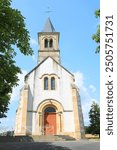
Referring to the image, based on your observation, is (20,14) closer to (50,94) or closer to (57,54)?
(50,94)

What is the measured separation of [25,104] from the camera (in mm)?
35250

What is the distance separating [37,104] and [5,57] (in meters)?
24.2

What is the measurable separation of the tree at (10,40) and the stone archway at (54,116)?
75.5 feet

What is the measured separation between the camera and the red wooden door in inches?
1413

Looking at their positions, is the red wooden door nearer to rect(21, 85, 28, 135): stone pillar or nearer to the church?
the church

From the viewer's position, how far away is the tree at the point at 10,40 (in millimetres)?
11836

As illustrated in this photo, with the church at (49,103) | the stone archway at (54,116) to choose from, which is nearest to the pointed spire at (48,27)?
the church at (49,103)

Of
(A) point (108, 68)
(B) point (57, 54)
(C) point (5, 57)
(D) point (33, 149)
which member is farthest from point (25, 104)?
(A) point (108, 68)

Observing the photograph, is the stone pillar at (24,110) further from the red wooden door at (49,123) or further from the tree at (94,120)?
the tree at (94,120)

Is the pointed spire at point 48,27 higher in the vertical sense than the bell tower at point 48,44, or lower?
higher

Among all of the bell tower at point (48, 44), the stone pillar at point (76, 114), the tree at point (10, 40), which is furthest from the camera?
the bell tower at point (48, 44)

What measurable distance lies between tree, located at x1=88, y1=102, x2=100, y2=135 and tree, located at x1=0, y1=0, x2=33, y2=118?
Answer: 29.0 metres

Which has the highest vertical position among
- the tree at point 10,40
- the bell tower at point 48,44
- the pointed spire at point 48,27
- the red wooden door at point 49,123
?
the pointed spire at point 48,27

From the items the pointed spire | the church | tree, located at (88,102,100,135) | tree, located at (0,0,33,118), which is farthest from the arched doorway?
tree, located at (0,0,33,118)
